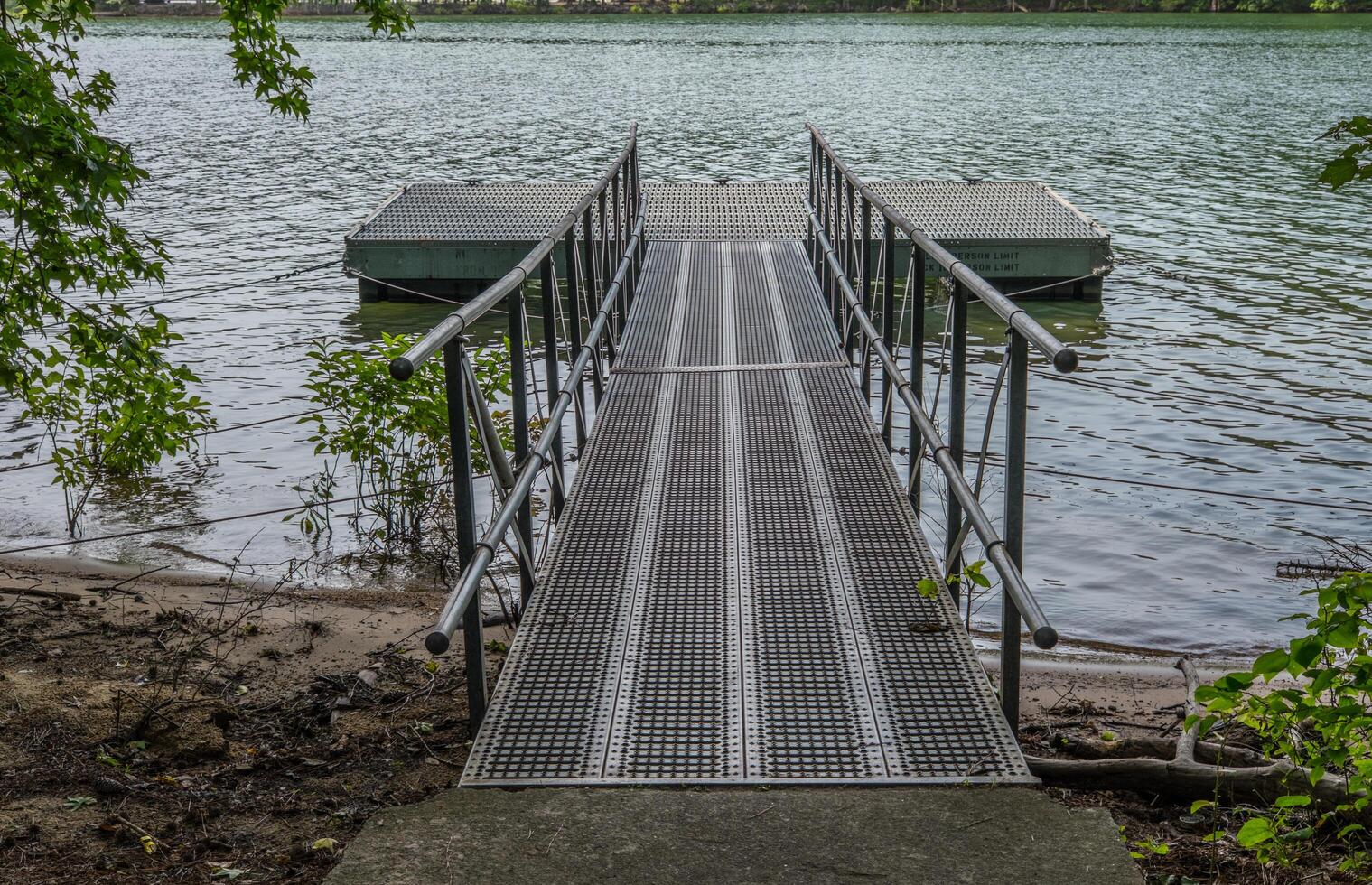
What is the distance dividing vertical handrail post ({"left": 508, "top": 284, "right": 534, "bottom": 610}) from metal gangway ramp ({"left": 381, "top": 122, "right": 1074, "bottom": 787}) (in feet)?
0.05

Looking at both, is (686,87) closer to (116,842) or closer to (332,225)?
(332,225)

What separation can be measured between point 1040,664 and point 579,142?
77.6 feet

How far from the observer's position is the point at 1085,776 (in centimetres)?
399

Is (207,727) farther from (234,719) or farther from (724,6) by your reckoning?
(724,6)

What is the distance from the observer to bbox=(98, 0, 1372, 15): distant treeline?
75625 mm

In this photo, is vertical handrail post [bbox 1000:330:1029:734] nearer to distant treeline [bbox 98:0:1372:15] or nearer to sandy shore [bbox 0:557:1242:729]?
sandy shore [bbox 0:557:1242:729]

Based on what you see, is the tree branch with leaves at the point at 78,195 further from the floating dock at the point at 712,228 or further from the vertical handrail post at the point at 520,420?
the floating dock at the point at 712,228

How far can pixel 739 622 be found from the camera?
4.55 meters

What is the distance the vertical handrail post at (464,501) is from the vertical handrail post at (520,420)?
2.28 feet

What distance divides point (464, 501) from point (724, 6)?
87.0m

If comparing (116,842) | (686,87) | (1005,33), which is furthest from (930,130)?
(1005,33)

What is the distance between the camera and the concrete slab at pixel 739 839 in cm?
299

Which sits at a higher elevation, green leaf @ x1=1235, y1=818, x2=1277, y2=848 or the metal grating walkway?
green leaf @ x1=1235, y1=818, x2=1277, y2=848

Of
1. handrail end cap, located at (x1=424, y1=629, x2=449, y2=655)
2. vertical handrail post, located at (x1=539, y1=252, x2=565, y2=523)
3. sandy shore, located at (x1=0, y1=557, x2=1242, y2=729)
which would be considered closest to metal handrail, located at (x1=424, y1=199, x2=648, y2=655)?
handrail end cap, located at (x1=424, y1=629, x2=449, y2=655)
